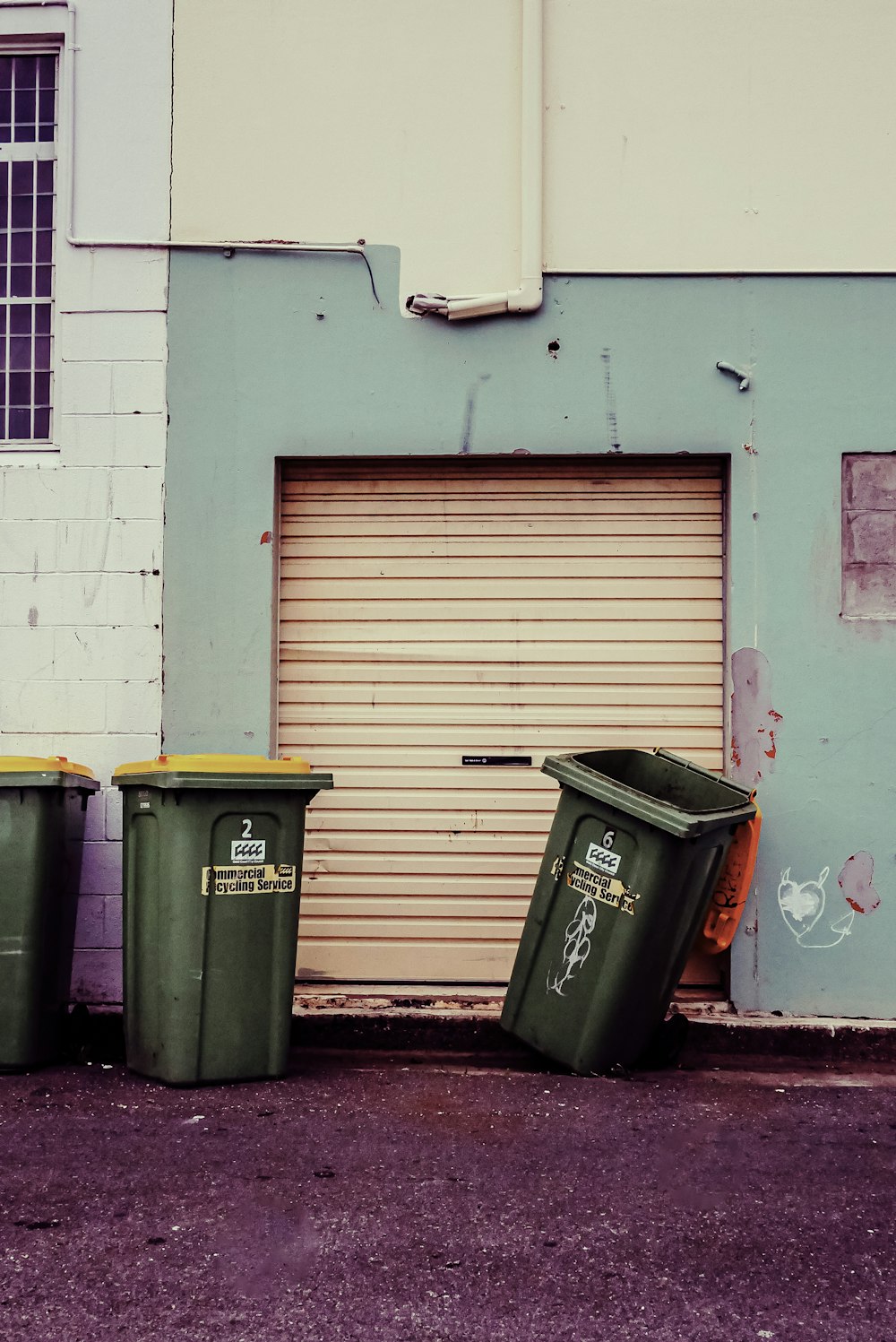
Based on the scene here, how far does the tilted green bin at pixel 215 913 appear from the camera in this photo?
15.7 feet

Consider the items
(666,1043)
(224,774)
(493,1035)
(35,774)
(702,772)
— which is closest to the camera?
(224,774)

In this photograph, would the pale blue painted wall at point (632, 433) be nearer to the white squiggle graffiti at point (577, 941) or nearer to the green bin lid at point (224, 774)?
the green bin lid at point (224, 774)

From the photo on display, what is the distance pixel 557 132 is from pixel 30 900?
4.29 meters

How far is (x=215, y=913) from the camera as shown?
4.80 meters

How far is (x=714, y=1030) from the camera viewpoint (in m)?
5.57

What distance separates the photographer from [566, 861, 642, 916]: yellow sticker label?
4.81 metres

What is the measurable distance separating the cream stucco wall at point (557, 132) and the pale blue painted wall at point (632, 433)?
215 mm

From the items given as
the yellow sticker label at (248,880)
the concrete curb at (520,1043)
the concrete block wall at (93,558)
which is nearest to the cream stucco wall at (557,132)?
the concrete block wall at (93,558)

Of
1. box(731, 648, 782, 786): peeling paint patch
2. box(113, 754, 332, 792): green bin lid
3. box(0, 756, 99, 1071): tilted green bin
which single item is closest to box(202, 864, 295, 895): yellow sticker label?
box(113, 754, 332, 792): green bin lid

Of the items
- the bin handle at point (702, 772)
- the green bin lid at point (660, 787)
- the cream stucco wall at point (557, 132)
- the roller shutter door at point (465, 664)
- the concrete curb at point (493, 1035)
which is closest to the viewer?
the green bin lid at point (660, 787)

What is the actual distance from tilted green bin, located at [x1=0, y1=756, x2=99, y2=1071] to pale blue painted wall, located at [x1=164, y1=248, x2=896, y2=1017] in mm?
921

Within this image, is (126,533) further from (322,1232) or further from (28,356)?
(322,1232)

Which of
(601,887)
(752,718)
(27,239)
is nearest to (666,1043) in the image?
(601,887)

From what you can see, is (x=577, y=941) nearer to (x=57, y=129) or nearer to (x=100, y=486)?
(x=100, y=486)
